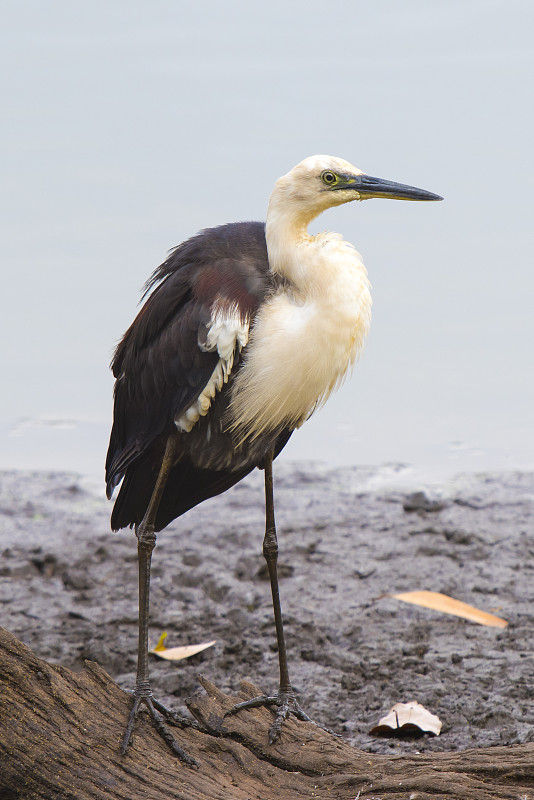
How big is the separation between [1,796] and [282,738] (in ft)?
3.30

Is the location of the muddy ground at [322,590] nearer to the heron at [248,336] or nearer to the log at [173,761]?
the log at [173,761]

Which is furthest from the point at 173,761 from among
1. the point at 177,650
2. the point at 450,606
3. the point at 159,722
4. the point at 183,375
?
the point at 450,606

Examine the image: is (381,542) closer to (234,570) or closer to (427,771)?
(234,570)

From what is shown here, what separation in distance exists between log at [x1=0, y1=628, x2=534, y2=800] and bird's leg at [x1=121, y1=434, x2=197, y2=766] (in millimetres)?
35

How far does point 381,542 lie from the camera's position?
241 inches

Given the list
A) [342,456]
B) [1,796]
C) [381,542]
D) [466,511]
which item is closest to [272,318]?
[1,796]

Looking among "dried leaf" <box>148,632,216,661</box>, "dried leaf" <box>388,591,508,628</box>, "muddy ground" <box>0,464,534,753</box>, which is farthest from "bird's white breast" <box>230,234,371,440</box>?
"dried leaf" <box>388,591,508,628</box>

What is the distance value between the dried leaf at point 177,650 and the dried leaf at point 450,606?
1.19m

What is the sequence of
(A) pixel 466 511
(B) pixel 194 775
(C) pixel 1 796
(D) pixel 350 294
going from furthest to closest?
(A) pixel 466 511
(D) pixel 350 294
(B) pixel 194 775
(C) pixel 1 796

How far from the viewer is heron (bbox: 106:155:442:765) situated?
11.1 ft

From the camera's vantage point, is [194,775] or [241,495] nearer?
[194,775]

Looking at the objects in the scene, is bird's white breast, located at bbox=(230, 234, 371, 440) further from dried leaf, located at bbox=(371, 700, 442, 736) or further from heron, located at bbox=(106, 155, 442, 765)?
dried leaf, located at bbox=(371, 700, 442, 736)

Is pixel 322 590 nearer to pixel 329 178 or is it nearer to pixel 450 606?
pixel 450 606

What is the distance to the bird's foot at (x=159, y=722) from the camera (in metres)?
3.23
